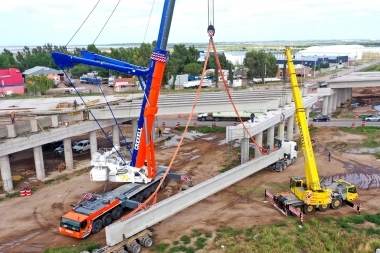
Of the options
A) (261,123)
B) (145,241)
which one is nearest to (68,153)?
(145,241)

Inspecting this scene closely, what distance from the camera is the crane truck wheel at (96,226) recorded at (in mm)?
21562

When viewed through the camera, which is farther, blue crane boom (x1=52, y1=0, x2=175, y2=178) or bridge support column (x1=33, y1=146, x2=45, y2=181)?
bridge support column (x1=33, y1=146, x2=45, y2=181)

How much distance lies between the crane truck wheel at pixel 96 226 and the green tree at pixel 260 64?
84.2 m

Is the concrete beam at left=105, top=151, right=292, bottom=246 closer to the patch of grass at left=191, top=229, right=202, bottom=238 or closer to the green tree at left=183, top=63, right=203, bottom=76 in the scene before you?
the patch of grass at left=191, top=229, right=202, bottom=238

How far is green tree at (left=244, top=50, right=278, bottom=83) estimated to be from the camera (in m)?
99.5

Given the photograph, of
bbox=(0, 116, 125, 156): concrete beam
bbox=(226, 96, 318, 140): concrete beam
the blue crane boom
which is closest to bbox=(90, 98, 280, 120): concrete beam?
bbox=(226, 96, 318, 140): concrete beam

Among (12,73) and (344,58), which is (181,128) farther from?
(344,58)

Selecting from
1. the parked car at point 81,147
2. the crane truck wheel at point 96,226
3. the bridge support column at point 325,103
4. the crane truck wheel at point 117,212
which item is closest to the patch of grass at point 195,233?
the crane truck wheel at point 117,212

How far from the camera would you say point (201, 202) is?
86.2ft

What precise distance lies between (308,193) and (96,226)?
14.2m

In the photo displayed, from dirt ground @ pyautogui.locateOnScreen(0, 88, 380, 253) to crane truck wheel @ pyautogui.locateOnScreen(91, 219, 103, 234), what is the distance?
326 mm

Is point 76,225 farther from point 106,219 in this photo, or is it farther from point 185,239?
point 185,239

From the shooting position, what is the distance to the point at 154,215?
2050cm

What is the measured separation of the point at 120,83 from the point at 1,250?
217 ft
